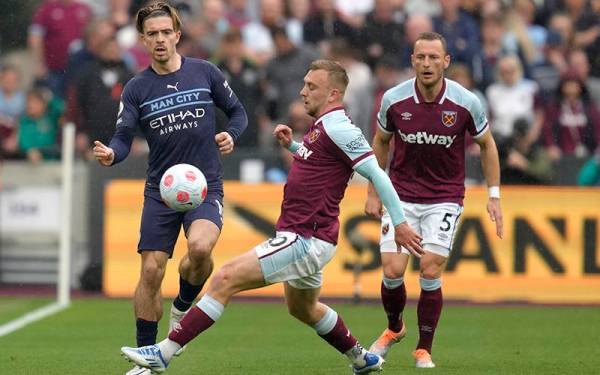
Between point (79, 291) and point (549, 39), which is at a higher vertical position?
point (549, 39)

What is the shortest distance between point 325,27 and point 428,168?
Result: 8.58m

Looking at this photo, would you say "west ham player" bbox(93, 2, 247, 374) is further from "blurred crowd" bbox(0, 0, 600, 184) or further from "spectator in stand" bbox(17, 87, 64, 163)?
"spectator in stand" bbox(17, 87, 64, 163)

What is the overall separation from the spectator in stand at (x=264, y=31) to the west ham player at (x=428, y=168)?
7946mm

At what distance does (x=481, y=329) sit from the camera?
12727 millimetres

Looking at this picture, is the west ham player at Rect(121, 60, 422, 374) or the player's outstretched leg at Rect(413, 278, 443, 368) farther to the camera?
the player's outstretched leg at Rect(413, 278, 443, 368)

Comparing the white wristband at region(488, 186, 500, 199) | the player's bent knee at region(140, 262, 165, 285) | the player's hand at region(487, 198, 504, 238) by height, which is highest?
the white wristband at region(488, 186, 500, 199)

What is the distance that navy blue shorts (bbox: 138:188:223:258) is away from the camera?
946 centimetres

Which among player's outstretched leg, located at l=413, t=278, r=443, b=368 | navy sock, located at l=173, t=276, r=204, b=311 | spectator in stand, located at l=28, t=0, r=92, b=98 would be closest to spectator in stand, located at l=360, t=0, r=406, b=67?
spectator in stand, located at l=28, t=0, r=92, b=98

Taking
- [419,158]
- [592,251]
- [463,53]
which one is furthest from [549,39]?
[419,158]

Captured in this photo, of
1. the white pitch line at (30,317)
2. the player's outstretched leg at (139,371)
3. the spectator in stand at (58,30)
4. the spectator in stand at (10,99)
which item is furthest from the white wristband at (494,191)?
the spectator in stand at (58,30)

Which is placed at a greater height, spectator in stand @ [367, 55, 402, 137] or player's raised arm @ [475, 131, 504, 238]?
spectator in stand @ [367, 55, 402, 137]

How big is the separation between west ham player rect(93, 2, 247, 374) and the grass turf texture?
0.78m

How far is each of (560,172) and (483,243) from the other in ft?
5.90

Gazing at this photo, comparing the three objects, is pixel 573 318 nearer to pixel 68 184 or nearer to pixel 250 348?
pixel 250 348
